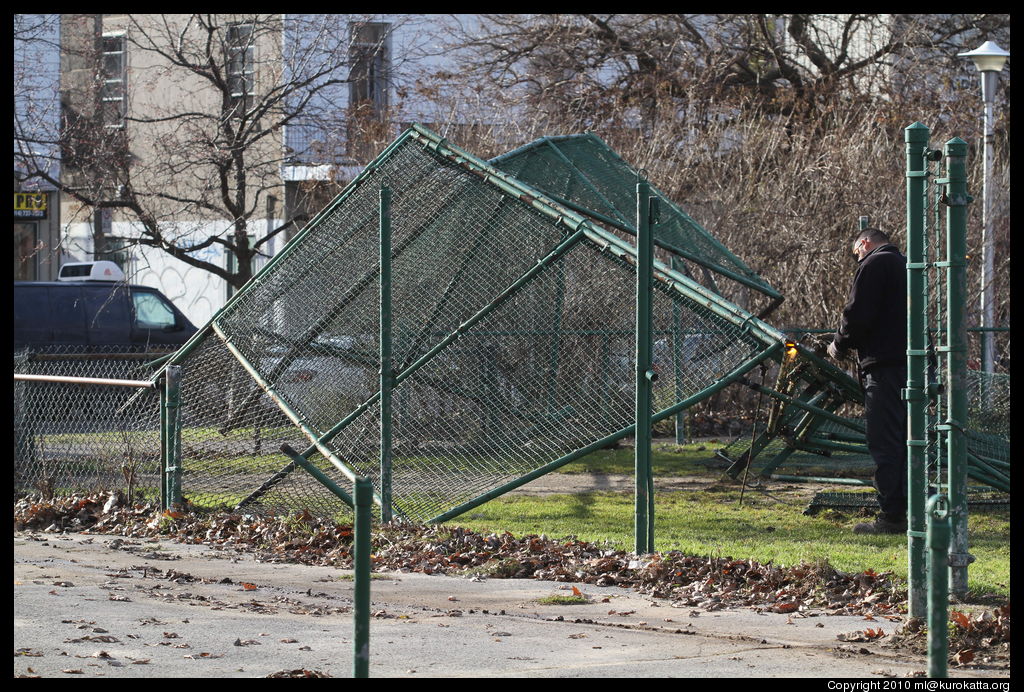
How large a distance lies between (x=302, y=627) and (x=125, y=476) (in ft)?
14.3

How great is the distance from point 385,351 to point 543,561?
2.00m

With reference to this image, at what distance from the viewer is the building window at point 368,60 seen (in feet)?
60.7

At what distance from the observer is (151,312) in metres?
20.5

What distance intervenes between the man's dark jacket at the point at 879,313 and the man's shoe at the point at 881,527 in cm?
104

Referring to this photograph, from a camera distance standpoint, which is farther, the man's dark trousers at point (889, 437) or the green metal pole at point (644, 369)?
the man's dark trousers at point (889, 437)

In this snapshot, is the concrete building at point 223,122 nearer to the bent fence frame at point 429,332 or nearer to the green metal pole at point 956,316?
the bent fence frame at point 429,332

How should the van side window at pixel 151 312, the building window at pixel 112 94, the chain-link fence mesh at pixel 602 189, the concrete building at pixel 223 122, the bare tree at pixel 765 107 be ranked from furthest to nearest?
the van side window at pixel 151 312 < the building window at pixel 112 94 < the concrete building at pixel 223 122 < the bare tree at pixel 765 107 < the chain-link fence mesh at pixel 602 189

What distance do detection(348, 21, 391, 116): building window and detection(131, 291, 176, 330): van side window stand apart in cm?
433

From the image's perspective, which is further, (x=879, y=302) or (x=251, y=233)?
(x=251, y=233)

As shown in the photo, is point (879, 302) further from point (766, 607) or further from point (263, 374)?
point (263, 374)

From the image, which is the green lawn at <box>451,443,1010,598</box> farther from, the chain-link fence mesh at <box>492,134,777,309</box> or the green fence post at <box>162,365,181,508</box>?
the green fence post at <box>162,365,181,508</box>

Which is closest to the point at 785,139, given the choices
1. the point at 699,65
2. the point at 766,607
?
the point at 699,65

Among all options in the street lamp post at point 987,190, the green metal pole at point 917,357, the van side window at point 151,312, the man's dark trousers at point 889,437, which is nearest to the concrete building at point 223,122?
the van side window at point 151,312
